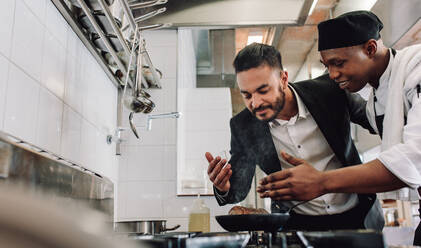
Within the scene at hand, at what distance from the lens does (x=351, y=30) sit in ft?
3.88

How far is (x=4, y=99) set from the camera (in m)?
0.90

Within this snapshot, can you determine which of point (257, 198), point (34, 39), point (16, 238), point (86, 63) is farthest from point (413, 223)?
point (16, 238)

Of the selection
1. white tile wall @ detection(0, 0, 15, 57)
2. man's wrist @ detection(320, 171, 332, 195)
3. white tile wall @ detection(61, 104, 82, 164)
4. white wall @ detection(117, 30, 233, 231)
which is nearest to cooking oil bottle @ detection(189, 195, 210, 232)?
white wall @ detection(117, 30, 233, 231)

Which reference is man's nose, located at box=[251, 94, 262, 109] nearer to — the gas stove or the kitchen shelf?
the kitchen shelf

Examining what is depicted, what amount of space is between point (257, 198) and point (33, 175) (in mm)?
1526

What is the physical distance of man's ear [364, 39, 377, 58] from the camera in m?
1.14

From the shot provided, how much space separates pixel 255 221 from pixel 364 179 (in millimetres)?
315

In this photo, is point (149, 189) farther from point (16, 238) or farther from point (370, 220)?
point (16, 238)

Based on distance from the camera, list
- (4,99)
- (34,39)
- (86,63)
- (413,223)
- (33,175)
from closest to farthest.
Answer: (33,175) < (4,99) < (34,39) < (86,63) < (413,223)

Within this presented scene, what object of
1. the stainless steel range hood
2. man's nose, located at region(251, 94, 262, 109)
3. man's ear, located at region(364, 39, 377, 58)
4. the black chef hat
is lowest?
man's nose, located at region(251, 94, 262, 109)

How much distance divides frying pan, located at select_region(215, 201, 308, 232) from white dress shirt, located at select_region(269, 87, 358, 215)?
528 mm

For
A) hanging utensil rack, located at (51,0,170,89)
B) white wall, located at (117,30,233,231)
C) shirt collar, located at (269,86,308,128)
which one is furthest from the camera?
white wall, located at (117,30,233,231)

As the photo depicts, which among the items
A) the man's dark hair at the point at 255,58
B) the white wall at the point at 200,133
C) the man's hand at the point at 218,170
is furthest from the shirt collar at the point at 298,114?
the white wall at the point at 200,133

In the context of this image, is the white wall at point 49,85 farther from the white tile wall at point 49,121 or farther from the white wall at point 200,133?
the white wall at point 200,133
